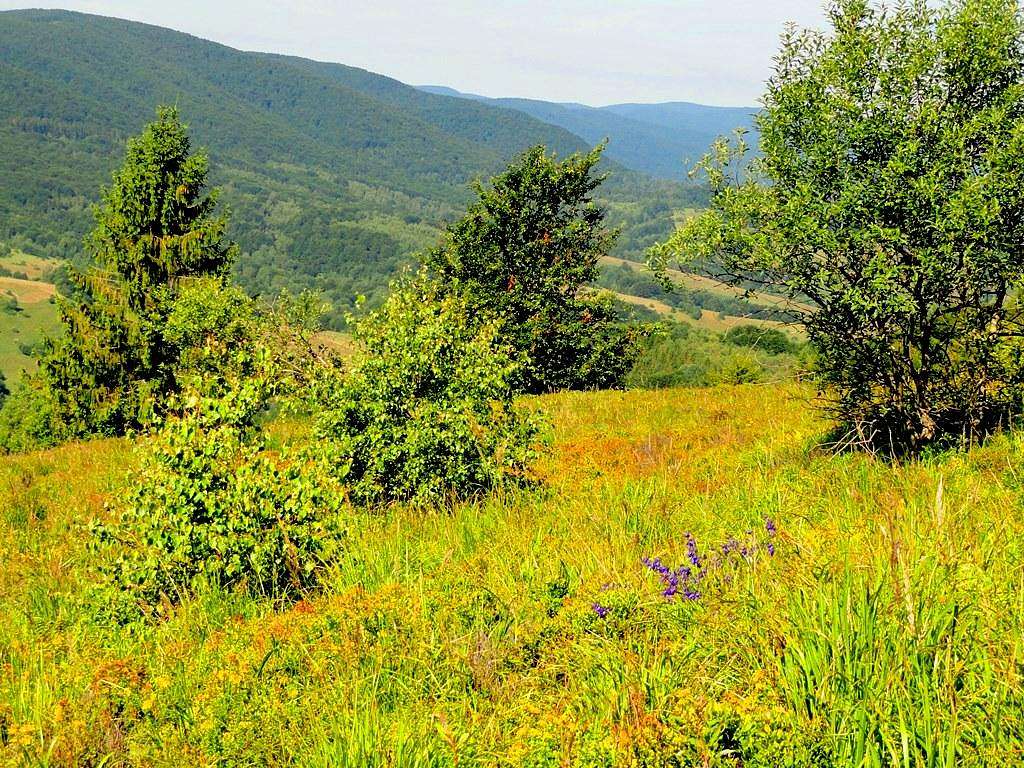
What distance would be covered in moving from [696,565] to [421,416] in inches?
164

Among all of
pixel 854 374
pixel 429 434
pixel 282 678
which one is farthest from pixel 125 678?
pixel 854 374

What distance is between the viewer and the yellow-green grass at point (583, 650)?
8.21 feet

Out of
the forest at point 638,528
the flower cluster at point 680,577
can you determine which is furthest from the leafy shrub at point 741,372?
the flower cluster at point 680,577

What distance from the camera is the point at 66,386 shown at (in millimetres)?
34062

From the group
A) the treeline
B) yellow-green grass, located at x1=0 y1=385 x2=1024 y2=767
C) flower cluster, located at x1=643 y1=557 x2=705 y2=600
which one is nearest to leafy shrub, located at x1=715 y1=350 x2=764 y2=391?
the treeline

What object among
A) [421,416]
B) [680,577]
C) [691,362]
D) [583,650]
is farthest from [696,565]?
[691,362]

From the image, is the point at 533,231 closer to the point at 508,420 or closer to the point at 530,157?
the point at 530,157

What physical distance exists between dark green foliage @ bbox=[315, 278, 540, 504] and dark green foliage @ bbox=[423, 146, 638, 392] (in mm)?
26806

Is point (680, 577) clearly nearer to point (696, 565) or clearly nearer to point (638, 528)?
point (696, 565)

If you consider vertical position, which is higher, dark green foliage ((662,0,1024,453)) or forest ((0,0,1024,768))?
dark green foliage ((662,0,1024,453))

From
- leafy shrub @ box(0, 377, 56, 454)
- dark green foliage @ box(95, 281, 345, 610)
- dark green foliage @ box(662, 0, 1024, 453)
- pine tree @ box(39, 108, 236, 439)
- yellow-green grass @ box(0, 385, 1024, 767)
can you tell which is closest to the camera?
yellow-green grass @ box(0, 385, 1024, 767)

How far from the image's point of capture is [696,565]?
12.6 feet

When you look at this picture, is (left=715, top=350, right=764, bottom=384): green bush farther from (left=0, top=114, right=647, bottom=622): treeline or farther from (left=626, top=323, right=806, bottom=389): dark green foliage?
(left=0, top=114, right=647, bottom=622): treeline

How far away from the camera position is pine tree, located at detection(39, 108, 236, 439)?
32.2m
